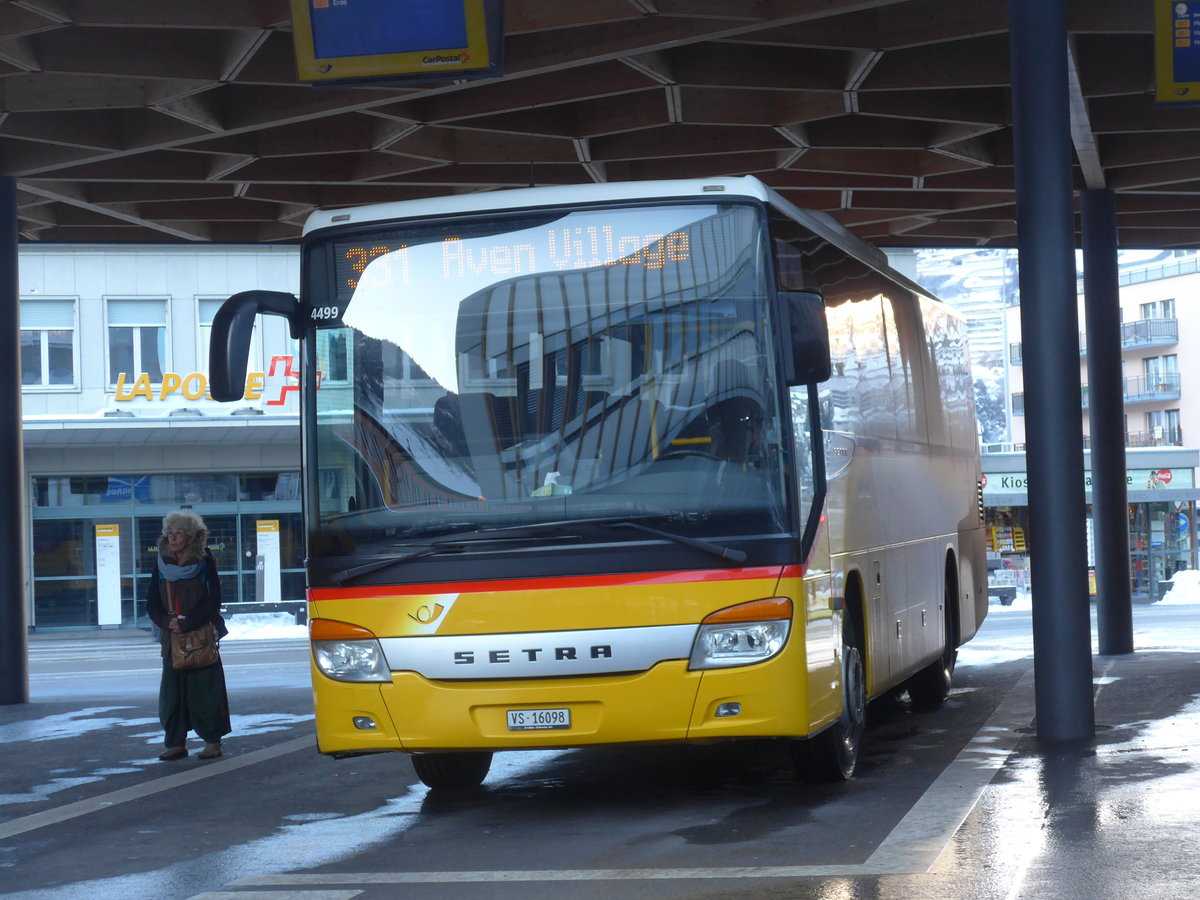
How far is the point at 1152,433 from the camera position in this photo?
75.2 m

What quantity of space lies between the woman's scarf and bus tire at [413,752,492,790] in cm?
272

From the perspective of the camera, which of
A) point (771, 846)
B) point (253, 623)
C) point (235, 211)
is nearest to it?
point (771, 846)

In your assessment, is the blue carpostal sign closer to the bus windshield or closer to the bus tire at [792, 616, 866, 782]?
the bus windshield

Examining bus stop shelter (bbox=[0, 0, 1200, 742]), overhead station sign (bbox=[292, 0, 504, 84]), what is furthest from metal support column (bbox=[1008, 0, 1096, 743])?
overhead station sign (bbox=[292, 0, 504, 84])

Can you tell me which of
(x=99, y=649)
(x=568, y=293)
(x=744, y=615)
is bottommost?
(x=99, y=649)

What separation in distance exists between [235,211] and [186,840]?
12496mm

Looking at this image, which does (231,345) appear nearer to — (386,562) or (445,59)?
(386,562)

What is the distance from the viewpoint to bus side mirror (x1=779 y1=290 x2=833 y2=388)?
8.48 m

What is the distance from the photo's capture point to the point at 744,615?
8.33 meters

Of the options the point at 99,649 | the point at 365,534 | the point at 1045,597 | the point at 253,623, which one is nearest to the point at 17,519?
the point at 365,534

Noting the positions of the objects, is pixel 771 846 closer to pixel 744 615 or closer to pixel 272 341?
pixel 744 615

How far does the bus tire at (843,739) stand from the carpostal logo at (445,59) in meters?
4.36

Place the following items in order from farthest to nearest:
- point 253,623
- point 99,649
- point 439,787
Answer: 1. point 253,623
2. point 99,649
3. point 439,787

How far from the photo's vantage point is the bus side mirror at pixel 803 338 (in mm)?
8477
